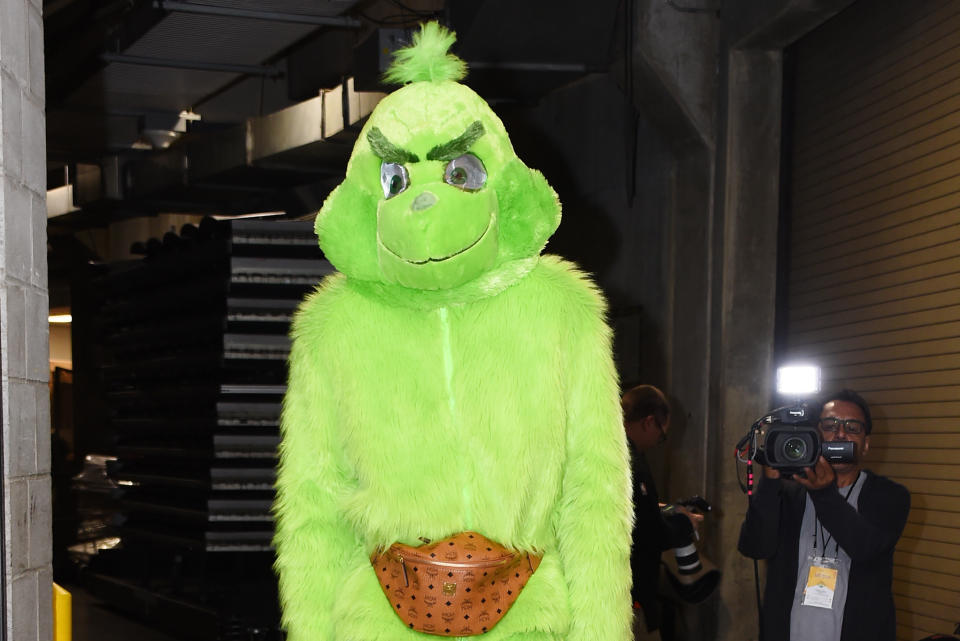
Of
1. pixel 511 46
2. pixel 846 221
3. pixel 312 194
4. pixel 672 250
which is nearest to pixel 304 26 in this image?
pixel 511 46

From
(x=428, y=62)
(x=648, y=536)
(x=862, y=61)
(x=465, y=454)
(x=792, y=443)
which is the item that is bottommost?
(x=648, y=536)

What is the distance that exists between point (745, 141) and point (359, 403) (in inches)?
165

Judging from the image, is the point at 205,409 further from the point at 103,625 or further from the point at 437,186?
the point at 437,186

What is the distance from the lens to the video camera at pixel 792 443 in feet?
9.63

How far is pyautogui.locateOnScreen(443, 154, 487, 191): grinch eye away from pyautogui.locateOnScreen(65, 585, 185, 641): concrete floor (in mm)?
4839

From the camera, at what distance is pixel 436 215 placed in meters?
1.86

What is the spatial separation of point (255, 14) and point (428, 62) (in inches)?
163

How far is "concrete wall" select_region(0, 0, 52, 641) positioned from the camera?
68.7 inches

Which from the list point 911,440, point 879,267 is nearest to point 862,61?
point 879,267

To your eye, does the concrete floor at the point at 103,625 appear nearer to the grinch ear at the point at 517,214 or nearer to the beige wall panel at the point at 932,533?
the beige wall panel at the point at 932,533

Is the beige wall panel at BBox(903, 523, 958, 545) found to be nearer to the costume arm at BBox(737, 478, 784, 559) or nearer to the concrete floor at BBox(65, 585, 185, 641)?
the costume arm at BBox(737, 478, 784, 559)

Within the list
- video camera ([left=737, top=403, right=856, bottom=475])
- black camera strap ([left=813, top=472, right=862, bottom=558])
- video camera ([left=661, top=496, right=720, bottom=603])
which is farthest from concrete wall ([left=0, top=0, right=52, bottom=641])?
video camera ([left=661, top=496, right=720, bottom=603])

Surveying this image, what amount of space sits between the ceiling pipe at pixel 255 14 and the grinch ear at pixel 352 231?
13.6 feet

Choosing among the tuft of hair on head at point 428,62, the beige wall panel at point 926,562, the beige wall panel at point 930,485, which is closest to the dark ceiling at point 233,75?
the beige wall panel at point 930,485
